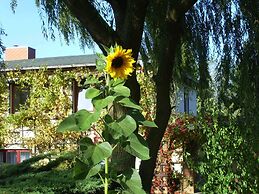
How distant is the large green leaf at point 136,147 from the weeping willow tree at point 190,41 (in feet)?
10.1

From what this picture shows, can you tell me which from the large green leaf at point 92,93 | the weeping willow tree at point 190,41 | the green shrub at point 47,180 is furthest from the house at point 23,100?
the large green leaf at point 92,93

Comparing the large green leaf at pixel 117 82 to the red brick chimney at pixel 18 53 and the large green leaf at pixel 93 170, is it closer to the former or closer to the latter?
the large green leaf at pixel 93 170

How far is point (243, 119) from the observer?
7059 millimetres

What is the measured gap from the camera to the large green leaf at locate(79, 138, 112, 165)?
286 centimetres

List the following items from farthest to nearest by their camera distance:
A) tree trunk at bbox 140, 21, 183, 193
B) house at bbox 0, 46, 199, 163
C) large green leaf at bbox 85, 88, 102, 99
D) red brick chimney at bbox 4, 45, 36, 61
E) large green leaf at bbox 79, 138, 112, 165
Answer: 1. red brick chimney at bbox 4, 45, 36, 61
2. house at bbox 0, 46, 199, 163
3. tree trunk at bbox 140, 21, 183, 193
4. large green leaf at bbox 85, 88, 102, 99
5. large green leaf at bbox 79, 138, 112, 165

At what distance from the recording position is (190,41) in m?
7.21

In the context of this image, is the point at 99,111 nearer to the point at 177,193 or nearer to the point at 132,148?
the point at 132,148

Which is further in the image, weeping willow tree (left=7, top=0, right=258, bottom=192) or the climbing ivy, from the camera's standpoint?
the climbing ivy

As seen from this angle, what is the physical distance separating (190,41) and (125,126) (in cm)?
449

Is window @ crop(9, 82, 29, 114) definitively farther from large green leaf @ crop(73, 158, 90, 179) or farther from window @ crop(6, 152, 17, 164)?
large green leaf @ crop(73, 158, 90, 179)

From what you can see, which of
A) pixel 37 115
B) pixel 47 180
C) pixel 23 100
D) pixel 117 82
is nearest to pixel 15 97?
pixel 23 100

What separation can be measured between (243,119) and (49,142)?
10094 millimetres

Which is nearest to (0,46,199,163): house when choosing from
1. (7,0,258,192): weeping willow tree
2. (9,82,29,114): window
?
(9,82,29,114): window

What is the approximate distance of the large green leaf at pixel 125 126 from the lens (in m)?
2.89
